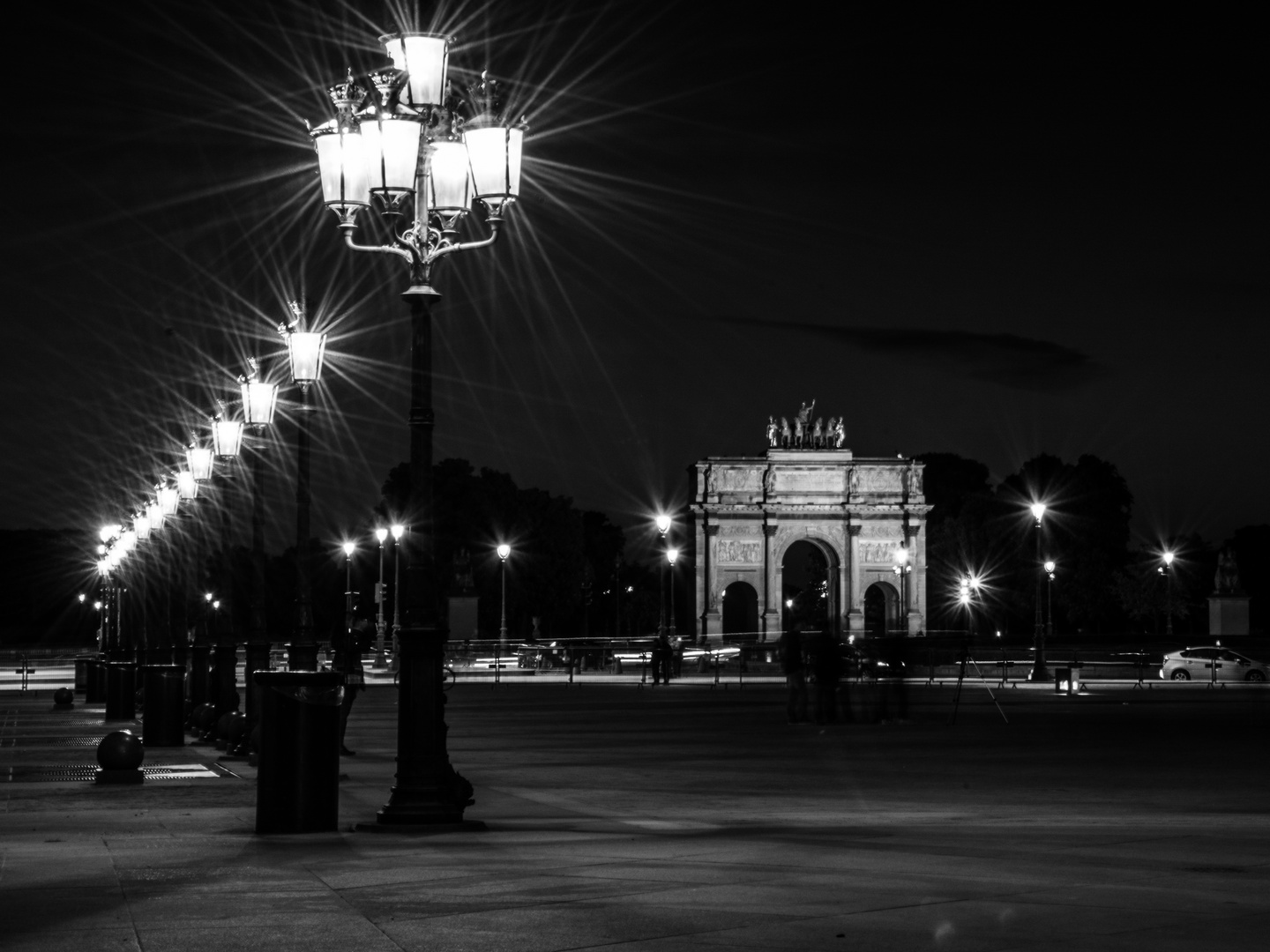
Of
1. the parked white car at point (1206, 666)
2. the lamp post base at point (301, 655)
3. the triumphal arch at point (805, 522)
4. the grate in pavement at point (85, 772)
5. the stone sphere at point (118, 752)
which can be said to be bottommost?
the grate in pavement at point (85, 772)

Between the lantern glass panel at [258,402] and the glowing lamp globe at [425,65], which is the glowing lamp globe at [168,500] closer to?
the lantern glass panel at [258,402]

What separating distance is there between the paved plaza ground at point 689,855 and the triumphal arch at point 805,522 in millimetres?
103815

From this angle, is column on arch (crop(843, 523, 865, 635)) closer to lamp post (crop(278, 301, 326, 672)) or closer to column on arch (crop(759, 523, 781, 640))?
column on arch (crop(759, 523, 781, 640))

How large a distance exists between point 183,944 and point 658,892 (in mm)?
2712

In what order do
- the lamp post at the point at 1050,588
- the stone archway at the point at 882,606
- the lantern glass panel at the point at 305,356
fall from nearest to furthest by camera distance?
the lantern glass panel at the point at 305,356
the lamp post at the point at 1050,588
the stone archway at the point at 882,606

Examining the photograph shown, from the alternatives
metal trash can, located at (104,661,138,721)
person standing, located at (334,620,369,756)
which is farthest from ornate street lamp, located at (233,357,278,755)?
metal trash can, located at (104,661,138,721)

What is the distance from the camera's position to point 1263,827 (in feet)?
45.9

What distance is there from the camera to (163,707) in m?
25.2

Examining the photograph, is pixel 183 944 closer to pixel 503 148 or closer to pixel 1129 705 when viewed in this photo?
pixel 503 148

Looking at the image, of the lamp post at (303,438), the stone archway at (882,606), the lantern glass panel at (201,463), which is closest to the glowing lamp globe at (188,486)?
the lantern glass panel at (201,463)

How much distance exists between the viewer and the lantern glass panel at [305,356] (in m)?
22.5

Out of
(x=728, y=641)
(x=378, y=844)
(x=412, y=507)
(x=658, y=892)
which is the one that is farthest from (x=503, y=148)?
(x=728, y=641)

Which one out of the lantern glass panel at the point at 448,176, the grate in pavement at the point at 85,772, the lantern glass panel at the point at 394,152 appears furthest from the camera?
the grate in pavement at the point at 85,772

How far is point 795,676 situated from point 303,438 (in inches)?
419
